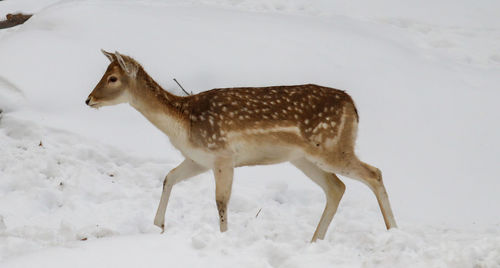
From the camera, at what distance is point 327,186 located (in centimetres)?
732

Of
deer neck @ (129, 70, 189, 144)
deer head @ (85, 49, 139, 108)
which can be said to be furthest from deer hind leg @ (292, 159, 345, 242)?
deer head @ (85, 49, 139, 108)

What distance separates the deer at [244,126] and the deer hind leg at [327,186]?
2 cm

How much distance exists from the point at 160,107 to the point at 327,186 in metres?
1.78

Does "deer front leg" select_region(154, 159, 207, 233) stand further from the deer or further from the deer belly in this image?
the deer belly

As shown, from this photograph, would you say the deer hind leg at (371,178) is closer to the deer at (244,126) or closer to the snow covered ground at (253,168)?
the deer at (244,126)

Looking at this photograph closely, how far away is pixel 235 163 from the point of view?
22.6ft

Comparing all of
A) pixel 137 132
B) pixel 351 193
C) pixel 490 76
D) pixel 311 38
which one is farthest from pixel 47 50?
pixel 490 76

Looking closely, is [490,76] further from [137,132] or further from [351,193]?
[137,132]

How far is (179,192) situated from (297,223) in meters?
1.44

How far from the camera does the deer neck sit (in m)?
6.90

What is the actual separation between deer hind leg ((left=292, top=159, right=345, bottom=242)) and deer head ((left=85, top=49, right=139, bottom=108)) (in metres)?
1.77

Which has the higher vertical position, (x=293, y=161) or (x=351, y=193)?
(x=293, y=161)

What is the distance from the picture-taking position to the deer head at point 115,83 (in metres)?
6.95

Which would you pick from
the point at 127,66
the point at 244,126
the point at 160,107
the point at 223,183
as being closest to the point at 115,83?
the point at 127,66
